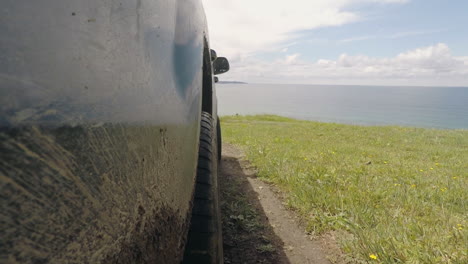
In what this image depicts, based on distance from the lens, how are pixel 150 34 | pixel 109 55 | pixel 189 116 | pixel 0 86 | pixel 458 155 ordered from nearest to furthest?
pixel 0 86 → pixel 109 55 → pixel 150 34 → pixel 189 116 → pixel 458 155

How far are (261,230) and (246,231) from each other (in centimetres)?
15

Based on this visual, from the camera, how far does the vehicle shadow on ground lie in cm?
266

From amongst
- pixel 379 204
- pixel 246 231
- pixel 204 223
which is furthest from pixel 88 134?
pixel 379 204

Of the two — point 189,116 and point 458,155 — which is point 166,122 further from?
point 458,155

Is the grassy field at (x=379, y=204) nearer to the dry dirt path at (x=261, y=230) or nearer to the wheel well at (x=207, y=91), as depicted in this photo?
the dry dirt path at (x=261, y=230)

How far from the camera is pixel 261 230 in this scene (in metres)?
3.14

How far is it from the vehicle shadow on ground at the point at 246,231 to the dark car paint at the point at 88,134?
63.7 inches

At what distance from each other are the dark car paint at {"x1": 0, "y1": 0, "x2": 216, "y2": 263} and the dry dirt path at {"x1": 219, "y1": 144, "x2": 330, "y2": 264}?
1671 mm

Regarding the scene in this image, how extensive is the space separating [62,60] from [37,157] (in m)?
0.20

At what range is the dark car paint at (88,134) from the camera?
0.54 metres

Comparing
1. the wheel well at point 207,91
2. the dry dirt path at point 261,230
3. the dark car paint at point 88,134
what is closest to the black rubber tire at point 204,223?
the dark car paint at point 88,134

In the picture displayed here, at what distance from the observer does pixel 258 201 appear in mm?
3967

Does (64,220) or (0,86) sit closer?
(0,86)

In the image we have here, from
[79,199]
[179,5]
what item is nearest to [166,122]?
[79,199]
